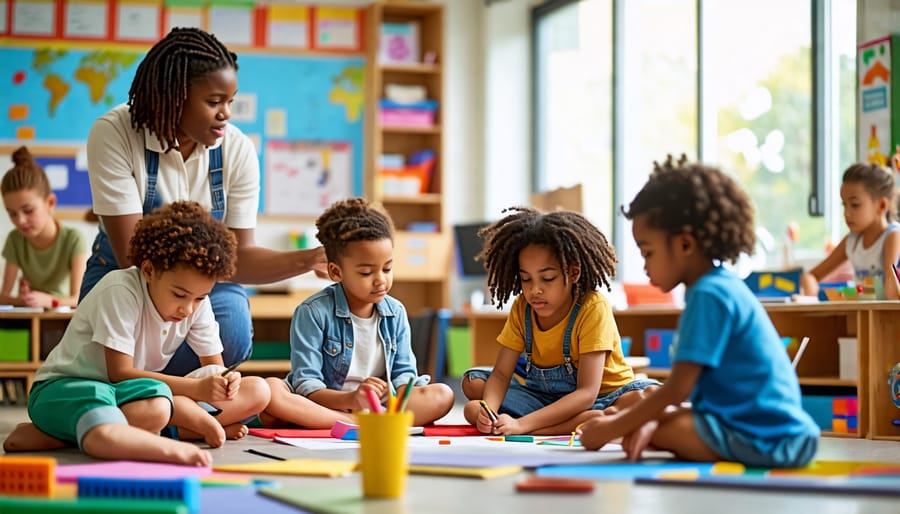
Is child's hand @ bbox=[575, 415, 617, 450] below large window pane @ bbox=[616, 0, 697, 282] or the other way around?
below

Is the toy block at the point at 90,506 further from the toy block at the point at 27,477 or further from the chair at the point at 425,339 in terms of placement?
the chair at the point at 425,339

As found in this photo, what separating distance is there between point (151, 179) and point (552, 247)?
Result: 1.05 meters

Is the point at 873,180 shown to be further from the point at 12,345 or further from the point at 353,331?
the point at 12,345


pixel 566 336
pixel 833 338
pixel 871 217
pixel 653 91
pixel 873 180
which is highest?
pixel 653 91

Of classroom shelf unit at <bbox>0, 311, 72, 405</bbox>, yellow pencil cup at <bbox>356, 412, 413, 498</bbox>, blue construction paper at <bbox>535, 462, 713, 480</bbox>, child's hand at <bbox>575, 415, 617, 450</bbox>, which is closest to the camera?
yellow pencil cup at <bbox>356, 412, 413, 498</bbox>

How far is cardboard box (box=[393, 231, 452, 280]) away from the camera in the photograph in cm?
655

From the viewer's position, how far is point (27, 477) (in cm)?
177

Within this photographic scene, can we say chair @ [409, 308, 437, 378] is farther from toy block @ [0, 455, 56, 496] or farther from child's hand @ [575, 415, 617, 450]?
toy block @ [0, 455, 56, 496]

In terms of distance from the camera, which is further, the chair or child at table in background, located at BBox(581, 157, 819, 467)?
the chair

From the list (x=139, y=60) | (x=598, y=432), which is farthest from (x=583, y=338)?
(x=139, y=60)

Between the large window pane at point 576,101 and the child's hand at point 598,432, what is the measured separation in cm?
386

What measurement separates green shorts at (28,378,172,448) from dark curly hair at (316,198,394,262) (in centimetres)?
74

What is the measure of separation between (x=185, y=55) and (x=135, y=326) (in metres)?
0.77

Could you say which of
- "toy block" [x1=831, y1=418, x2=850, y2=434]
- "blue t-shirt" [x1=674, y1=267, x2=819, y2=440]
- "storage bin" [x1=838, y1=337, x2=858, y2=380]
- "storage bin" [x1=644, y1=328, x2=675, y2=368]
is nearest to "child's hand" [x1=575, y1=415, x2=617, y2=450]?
"blue t-shirt" [x1=674, y1=267, x2=819, y2=440]
